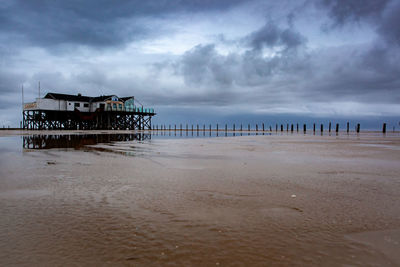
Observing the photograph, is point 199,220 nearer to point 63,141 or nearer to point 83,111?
point 63,141

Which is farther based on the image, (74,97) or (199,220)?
(74,97)

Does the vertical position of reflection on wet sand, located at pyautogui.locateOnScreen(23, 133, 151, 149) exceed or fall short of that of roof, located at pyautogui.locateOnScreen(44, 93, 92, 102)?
it falls short

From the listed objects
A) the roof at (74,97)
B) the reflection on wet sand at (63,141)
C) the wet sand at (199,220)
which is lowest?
the wet sand at (199,220)

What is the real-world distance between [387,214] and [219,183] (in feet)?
10.8

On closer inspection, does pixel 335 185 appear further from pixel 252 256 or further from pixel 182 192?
pixel 252 256

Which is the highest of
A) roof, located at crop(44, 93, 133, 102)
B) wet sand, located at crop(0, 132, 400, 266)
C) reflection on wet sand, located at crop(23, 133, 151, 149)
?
roof, located at crop(44, 93, 133, 102)

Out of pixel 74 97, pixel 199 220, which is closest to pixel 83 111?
pixel 74 97

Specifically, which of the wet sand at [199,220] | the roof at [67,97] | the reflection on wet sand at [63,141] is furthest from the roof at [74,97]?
the wet sand at [199,220]

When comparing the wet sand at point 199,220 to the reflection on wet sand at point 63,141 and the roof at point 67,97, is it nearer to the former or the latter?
the reflection on wet sand at point 63,141

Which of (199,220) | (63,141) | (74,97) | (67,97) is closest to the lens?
(199,220)

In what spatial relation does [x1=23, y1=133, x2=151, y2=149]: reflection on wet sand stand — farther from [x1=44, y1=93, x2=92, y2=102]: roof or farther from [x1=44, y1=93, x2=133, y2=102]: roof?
[x1=44, y1=93, x2=92, y2=102]: roof

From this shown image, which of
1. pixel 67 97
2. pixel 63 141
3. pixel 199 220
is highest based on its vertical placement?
pixel 67 97

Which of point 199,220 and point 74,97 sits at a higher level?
point 74,97

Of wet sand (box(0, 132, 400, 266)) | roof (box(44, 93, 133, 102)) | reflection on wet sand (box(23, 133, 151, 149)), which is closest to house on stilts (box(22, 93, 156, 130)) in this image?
roof (box(44, 93, 133, 102))
